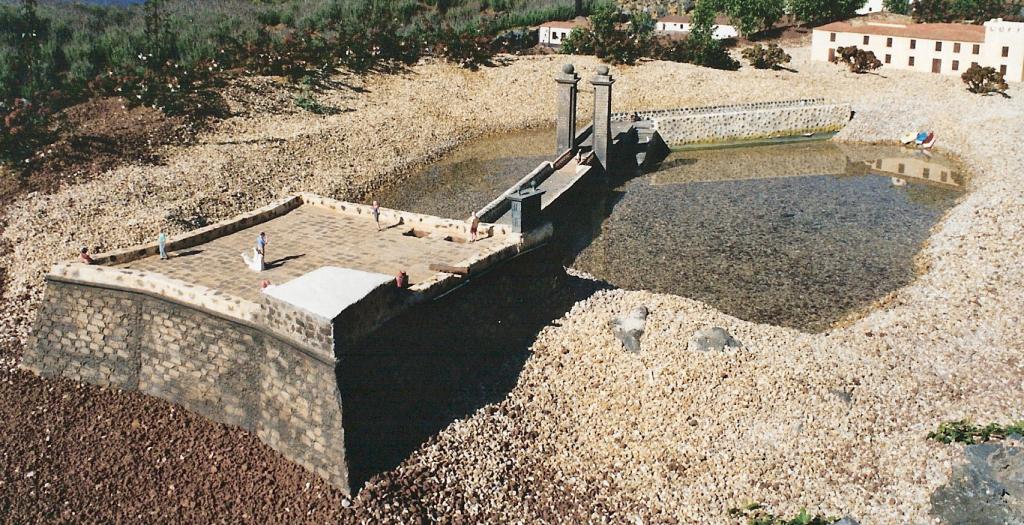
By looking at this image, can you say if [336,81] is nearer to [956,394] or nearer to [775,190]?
[775,190]

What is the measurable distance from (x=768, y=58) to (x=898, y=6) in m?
29.3

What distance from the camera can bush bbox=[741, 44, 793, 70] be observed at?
55.5 metres

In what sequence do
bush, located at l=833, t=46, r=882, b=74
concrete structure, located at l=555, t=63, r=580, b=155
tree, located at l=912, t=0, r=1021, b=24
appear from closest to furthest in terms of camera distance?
concrete structure, located at l=555, t=63, r=580, b=155
bush, located at l=833, t=46, r=882, b=74
tree, located at l=912, t=0, r=1021, b=24

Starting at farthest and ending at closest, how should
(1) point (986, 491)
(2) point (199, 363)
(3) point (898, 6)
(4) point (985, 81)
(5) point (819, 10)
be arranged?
(3) point (898, 6) → (5) point (819, 10) → (4) point (985, 81) → (2) point (199, 363) → (1) point (986, 491)

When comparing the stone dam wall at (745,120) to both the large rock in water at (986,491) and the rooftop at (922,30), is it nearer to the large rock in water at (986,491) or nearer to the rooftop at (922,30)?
the rooftop at (922,30)

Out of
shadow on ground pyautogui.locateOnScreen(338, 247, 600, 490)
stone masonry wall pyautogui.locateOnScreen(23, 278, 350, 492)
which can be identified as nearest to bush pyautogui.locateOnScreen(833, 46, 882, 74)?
shadow on ground pyautogui.locateOnScreen(338, 247, 600, 490)

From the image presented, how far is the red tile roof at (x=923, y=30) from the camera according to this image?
5228 cm

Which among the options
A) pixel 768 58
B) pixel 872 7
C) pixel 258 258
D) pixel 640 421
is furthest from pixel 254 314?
pixel 872 7

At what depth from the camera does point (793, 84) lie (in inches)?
2076

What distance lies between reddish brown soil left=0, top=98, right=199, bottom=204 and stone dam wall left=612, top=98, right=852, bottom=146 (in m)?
22.6

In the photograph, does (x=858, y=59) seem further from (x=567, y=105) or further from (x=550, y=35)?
(x=567, y=105)

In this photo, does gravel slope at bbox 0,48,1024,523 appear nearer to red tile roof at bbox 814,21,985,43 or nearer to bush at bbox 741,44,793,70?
red tile roof at bbox 814,21,985,43

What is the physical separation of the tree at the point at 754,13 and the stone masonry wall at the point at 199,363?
56072mm

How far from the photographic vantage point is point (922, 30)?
2142 inches
